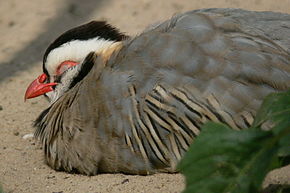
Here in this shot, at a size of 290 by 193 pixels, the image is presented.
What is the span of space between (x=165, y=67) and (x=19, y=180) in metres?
1.31

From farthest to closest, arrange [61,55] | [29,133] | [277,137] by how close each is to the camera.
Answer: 1. [29,133]
2. [61,55]
3. [277,137]

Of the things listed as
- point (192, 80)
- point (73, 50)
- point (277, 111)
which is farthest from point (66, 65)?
point (277, 111)

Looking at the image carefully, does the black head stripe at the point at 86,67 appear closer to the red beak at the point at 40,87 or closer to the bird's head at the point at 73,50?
the bird's head at the point at 73,50

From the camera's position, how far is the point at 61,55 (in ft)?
17.0

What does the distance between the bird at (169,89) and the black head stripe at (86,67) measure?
0.23 m

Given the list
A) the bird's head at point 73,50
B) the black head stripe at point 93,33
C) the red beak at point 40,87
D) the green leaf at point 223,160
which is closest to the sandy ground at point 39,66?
the red beak at point 40,87

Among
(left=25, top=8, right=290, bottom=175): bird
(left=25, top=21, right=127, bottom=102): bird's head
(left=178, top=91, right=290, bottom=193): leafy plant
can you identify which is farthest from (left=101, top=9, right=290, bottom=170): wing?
(left=178, top=91, right=290, bottom=193): leafy plant

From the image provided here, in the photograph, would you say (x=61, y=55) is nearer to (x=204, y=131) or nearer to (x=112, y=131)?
(x=112, y=131)

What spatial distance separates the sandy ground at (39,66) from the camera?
436cm

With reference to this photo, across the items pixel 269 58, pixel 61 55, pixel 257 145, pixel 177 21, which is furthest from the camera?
pixel 61 55

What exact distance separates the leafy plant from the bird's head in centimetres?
235

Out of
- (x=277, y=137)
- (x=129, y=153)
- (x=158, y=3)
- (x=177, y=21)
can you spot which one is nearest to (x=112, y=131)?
(x=129, y=153)

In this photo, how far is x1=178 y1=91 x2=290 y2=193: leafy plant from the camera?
259 centimetres

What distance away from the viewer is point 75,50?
16.8ft
